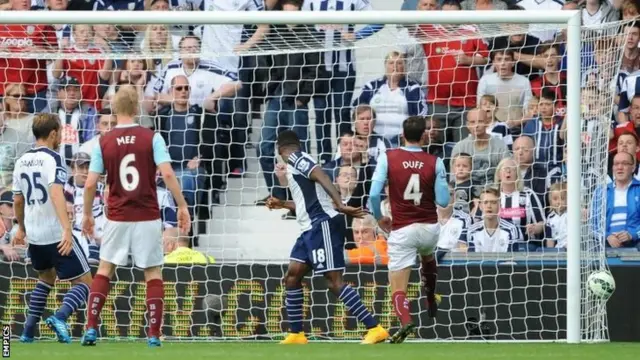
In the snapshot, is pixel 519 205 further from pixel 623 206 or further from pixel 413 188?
pixel 413 188

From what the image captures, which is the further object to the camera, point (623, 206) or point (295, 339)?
point (623, 206)

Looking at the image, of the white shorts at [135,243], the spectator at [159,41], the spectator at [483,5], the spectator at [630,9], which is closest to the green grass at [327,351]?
the white shorts at [135,243]

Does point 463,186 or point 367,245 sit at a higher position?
point 463,186

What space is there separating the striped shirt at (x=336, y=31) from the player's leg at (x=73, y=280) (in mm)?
3546

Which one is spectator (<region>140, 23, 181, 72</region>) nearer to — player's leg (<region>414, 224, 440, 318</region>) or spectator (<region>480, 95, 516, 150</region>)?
spectator (<region>480, 95, 516, 150</region>)

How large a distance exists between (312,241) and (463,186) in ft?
8.25

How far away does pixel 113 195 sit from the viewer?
11.0m

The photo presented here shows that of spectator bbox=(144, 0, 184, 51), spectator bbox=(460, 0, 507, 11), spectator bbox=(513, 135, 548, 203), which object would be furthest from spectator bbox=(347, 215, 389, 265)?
spectator bbox=(460, 0, 507, 11)

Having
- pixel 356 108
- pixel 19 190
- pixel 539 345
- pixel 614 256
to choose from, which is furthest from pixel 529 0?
pixel 19 190

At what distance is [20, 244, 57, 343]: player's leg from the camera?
470 inches

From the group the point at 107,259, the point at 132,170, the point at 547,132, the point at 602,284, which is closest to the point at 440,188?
the point at 602,284

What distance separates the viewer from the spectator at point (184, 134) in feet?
48.3

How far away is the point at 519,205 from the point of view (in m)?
13.8

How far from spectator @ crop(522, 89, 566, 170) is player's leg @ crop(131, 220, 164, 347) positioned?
4.57 meters
